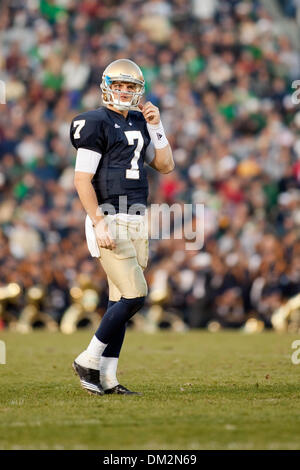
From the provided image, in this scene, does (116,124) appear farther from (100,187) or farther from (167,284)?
(167,284)

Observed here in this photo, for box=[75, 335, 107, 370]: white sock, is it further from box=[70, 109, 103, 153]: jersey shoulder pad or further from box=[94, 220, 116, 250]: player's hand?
box=[70, 109, 103, 153]: jersey shoulder pad

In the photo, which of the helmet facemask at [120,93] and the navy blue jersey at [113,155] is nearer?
the navy blue jersey at [113,155]

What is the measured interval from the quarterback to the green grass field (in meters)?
0.31

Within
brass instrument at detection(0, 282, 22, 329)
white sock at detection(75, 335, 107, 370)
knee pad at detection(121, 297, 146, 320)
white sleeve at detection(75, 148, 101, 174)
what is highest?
white sleeve at detection(75, 148, 101, 174)

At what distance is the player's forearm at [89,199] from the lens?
6438mm

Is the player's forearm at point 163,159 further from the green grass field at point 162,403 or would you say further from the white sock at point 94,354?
the green grass field at point 162,403

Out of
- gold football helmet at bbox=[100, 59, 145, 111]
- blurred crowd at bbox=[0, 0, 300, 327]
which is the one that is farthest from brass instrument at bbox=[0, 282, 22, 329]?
gold football helmet at bbox=[100, 59, 145, 111]

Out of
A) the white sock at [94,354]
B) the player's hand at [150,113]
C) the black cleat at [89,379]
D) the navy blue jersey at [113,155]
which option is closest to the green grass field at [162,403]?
the black cleat at [89,379]

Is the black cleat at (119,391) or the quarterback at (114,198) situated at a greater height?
the quarterback at (114,198)

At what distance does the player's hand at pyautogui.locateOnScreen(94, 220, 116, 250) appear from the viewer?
6391 millimetres

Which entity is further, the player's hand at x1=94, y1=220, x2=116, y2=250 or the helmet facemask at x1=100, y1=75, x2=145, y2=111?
the helmet facemask at x1=100, y1=75, x2=145, y2=111

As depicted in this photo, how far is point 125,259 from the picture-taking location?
652 cm

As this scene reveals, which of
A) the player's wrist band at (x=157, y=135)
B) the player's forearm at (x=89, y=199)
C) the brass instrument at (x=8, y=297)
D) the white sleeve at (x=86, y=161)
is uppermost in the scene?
the player's wrist band at (x=157, y=135)

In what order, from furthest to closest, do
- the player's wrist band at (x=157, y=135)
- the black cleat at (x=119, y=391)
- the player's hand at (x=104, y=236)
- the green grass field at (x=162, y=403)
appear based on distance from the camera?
the player's wrist band at (x=157, y=135) < the black cleat at (x=119, y=391) < the player's hand at (x=104, y=236) < the green grass field at (x=162, y=403)
